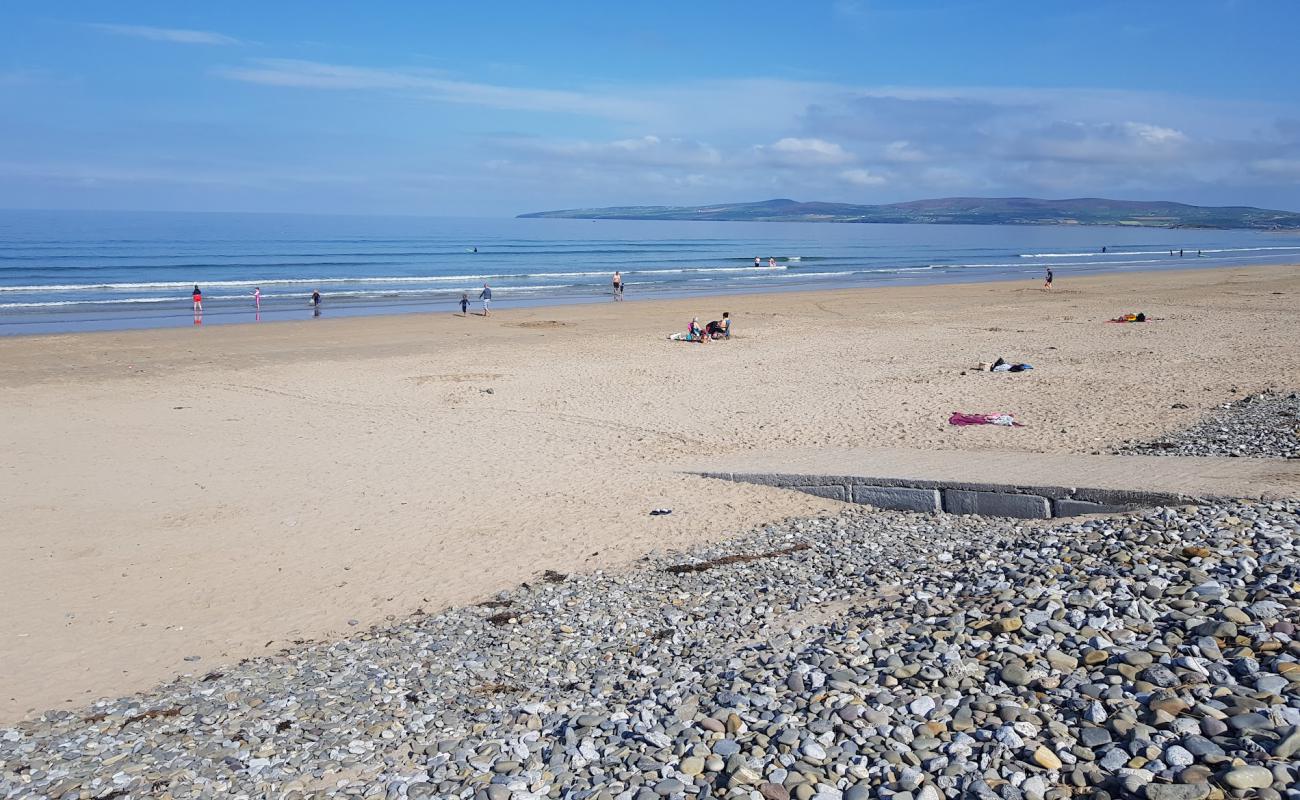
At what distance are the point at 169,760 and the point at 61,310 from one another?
1343 inches

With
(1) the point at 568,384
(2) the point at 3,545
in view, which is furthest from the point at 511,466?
(1) the point at 568,384

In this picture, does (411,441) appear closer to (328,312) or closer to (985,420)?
(985,420)

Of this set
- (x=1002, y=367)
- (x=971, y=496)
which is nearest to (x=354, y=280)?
(x=1002, y=367)

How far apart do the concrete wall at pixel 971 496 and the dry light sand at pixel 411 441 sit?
0.29 meters

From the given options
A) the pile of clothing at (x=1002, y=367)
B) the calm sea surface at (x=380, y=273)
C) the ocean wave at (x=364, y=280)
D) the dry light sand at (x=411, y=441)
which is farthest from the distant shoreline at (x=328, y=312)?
the pile of clothing at (x=1002, y=367)

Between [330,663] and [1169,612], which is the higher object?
[1169,612]

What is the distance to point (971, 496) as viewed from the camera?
9117 millimetres

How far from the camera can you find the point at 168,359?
22.2 meters

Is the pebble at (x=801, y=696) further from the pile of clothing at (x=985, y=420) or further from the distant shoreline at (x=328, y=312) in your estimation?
the distant shoreline at (x=328, y=312)

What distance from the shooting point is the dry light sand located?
7.98 meters

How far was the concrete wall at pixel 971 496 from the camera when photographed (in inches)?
329

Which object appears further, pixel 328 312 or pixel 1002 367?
pixel 328 312

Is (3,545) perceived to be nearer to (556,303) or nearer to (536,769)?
(536,769)

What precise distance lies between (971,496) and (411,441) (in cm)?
747
